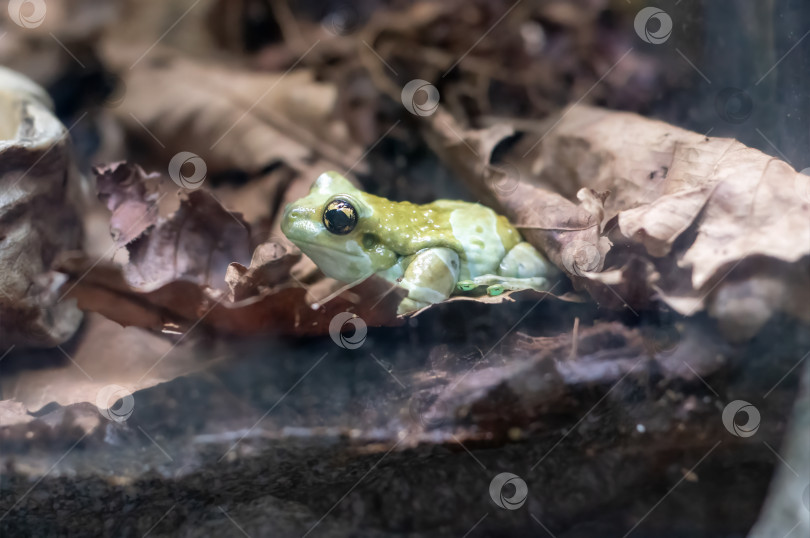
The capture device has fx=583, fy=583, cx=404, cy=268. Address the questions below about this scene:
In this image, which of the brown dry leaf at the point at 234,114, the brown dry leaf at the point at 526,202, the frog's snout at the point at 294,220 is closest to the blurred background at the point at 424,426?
the brown dry leaf at the point at 526,202

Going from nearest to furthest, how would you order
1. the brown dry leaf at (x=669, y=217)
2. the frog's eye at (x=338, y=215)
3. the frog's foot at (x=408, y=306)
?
the brown dry leaf at (x=669, y=217) < the frog's foot at (x=408, y=306) < the frog's eye at (x=338, y=215)

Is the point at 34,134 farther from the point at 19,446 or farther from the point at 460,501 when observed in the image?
the point at 460,501

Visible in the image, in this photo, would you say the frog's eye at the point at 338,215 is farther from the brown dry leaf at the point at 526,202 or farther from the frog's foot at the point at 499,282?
the brown dry leaf at the point at 526,202

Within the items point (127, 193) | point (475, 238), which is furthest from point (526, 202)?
point (127, 193)

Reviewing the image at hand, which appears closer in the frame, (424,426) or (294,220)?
(424,426)

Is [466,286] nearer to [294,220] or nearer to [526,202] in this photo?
[526,202]

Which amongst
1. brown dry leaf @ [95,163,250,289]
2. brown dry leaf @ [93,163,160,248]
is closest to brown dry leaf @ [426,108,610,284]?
brown dry leaf @ [95,163,250,289]

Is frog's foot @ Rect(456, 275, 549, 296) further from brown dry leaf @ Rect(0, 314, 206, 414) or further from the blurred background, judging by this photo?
brown dry leaf @ Rect(0, 314, 206, 414)
